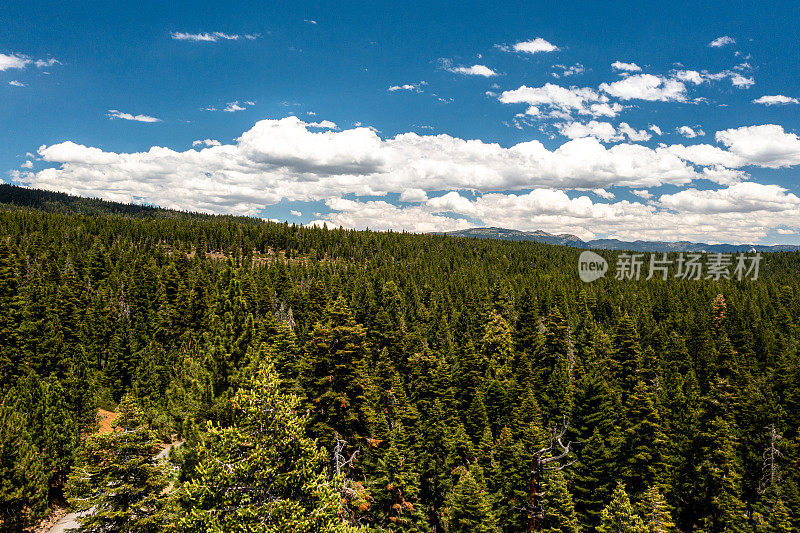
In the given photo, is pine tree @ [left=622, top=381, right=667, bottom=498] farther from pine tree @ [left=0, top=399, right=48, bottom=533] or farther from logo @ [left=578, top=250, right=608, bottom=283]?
logo @ [left=578, top=250, right=608, bottom=283]

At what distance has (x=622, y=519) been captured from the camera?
24.6m

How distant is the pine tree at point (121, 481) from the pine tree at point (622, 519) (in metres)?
24.0

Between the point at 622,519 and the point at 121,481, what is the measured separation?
89.1 feet

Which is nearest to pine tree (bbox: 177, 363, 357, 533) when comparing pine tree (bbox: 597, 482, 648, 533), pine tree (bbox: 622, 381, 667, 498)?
pine tree (bbox: 597, 482, 648, 533)

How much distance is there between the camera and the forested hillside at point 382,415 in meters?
17.8

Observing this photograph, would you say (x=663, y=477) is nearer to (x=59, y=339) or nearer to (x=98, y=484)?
(x=98, y=484)

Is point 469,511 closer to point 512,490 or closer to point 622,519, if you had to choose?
point 512,490

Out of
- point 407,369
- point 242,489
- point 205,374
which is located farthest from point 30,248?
point 242,489

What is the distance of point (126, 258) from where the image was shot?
110375mm

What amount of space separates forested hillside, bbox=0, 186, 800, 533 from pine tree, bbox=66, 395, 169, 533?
10 cm

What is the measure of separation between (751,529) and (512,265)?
471ft

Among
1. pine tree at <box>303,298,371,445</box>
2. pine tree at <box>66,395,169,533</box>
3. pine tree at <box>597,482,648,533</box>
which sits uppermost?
pine tree at <box>303,298,371,445</box>

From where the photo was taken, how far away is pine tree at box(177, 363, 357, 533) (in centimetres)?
1153

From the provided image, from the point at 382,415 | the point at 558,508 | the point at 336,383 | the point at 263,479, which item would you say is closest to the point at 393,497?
the point at 382,415
